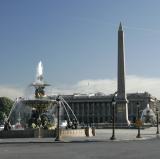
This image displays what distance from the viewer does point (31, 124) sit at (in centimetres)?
5522

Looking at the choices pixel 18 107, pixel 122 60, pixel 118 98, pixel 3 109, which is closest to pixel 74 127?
pixel 18 107

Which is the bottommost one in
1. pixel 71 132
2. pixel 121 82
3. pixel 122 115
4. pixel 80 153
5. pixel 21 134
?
pixel 80 153

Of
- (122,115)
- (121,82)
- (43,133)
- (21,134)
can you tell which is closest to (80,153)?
(43,133)

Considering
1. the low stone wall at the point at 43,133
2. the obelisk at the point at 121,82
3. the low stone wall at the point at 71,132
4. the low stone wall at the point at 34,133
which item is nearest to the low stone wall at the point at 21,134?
the low stone wall at the point at 34,133

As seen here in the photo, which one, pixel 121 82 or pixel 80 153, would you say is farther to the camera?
pixel 121 82

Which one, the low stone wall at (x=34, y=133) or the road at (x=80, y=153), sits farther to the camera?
the low stone wall at (x=34, y=133)

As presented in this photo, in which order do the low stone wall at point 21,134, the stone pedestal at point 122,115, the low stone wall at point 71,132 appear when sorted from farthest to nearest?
the stone pedestal at point 122,115, the low stone wall at point 71,132, the low stone wall at point 21,134

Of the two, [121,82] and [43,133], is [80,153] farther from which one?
[121,82]

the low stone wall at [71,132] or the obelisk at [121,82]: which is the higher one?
the obelisk at [121,82]

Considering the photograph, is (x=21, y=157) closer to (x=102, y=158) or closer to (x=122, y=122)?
(x=102, y=158)

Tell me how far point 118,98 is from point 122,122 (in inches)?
295

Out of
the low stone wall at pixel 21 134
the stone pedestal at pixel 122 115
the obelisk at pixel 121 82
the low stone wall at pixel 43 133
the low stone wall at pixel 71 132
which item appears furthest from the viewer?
the stone pedestal at pixel 122 115

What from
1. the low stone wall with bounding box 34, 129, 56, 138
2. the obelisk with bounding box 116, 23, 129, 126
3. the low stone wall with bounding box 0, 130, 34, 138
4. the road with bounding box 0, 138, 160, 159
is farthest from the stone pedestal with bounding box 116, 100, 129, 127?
the road with bounding box 0, 138, 160, 159

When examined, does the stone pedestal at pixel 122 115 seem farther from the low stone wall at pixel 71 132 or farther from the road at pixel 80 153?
the road at pixel 80 153
